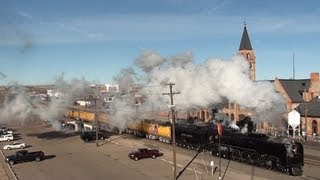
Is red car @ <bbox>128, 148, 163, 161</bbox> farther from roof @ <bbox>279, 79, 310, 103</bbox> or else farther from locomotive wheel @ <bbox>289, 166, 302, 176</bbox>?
roof @ <bbox>279, 79, 310, 103</bbox>

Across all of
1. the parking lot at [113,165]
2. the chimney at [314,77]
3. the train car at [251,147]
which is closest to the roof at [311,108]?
the chimney at [314,77]

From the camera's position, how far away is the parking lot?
43875 millimetres

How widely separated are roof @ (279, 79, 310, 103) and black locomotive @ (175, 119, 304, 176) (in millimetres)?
28937

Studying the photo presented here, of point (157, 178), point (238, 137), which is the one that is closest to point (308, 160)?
point (238, 137)

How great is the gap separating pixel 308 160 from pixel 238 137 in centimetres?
919

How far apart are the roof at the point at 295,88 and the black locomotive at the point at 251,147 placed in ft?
94.9

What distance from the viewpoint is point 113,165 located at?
167ft

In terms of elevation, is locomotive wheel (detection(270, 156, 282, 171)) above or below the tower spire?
below

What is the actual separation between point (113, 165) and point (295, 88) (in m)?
46.8

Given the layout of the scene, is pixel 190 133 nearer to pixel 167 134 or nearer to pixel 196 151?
pixel 196 151

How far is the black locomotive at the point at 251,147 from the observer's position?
136 ft

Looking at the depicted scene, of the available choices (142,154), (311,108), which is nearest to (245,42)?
(311,108)

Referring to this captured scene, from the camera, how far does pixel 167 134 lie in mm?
66438

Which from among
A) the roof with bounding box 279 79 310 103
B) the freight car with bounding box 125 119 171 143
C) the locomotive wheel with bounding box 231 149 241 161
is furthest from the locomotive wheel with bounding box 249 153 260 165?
the roof with bounding box 279 79 310 103
